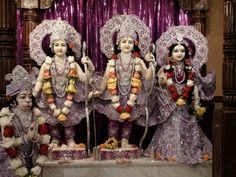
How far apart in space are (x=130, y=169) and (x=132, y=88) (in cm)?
97

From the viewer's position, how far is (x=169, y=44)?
6797 mm

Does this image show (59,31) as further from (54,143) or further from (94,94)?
(54,143)

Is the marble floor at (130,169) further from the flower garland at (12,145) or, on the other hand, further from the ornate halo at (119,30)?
the ornate halo at (119,30)

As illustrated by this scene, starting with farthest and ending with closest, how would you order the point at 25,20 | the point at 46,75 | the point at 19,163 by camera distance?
the point at 25,20 < the point at 46,75 < the point at 19,163

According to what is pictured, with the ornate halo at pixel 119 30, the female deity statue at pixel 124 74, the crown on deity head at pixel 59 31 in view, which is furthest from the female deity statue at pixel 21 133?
the ornate halo at pixel 119 30

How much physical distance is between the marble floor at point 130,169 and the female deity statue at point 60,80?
47 cm

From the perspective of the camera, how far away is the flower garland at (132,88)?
650 centimetres

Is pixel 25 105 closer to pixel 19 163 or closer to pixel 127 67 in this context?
pixel 19 163

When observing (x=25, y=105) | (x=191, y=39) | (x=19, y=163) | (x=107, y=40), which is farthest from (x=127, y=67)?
(x=19, y=163)

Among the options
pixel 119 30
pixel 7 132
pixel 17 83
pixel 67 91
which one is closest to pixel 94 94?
pixel 67 91

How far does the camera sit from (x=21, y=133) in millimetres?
5461

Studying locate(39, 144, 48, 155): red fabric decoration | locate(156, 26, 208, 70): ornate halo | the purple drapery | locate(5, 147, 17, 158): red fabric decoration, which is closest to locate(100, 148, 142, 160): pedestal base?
locate(39, 144, 48, 155): red fabric decoration

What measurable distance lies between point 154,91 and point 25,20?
197 cm

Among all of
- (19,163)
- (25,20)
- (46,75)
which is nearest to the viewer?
(19,163)
